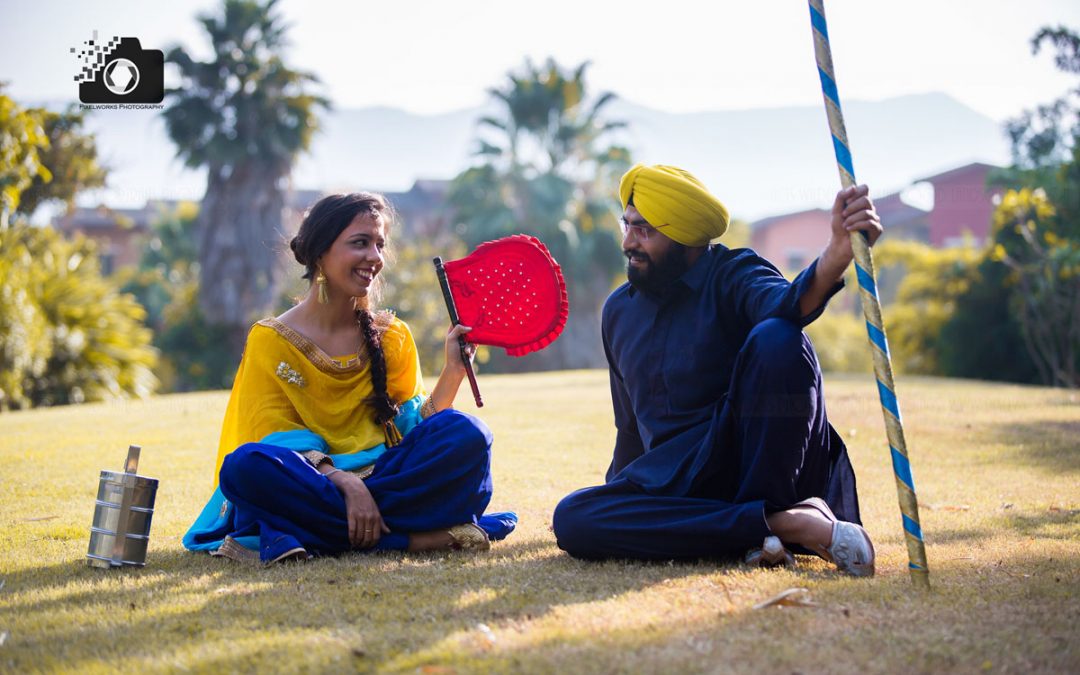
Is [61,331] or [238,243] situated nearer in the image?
[61,331]

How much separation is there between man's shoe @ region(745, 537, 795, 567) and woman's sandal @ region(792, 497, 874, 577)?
0.35ft

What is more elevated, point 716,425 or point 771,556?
point 716,425

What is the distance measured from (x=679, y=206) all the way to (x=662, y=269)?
9.4 inches

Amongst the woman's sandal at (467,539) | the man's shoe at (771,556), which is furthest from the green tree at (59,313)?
the man's shoe at (771,556)

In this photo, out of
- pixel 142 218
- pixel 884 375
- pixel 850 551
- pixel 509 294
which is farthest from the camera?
pixel 142 218

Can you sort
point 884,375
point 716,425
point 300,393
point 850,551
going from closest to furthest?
point 884,375 → point 850,551 → point 716,425 → point 300,393

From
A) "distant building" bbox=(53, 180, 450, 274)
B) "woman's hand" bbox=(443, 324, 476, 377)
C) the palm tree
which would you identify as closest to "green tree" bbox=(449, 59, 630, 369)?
the palm tree

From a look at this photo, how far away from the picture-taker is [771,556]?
11.4ft

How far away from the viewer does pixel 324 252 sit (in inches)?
166

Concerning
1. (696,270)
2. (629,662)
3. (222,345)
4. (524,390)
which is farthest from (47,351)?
(629,662)

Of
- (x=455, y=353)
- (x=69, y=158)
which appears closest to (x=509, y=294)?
(x=455, y=353)

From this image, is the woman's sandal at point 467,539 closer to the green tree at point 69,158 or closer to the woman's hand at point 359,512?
the woman's hand at point 359,512

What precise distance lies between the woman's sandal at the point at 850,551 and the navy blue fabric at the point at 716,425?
199mm

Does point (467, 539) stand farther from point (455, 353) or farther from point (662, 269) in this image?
point (662, 269)
